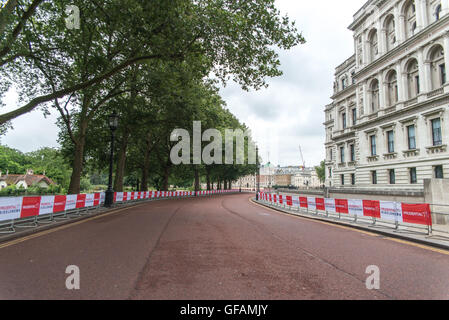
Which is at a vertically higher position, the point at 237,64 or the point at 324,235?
the point at 237,64

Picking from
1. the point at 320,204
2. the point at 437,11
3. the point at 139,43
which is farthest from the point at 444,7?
the point at 139,43

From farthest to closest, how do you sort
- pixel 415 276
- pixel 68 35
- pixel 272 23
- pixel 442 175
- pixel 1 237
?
pixel 442 175
pixel 68 35
pixel 272 23
pixel 1 237
pixel 415 276

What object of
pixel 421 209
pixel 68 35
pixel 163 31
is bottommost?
pixel 421 209

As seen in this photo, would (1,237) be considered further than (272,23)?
No

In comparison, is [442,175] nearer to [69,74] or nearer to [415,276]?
[415,276]

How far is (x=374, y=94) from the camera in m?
32.0

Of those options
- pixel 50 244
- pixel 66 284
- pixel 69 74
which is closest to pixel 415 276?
pixel 66 284

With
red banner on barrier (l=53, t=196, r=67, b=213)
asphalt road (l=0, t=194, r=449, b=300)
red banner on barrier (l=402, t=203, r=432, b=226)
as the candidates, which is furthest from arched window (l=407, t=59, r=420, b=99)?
red banner on barrier (l=53, t=196, r=67, b=213)

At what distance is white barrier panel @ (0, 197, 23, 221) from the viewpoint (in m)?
7.59

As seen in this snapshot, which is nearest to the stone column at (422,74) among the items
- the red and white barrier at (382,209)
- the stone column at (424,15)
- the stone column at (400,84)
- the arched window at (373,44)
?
the stone column at (400,84)

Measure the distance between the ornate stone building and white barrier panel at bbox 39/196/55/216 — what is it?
1107 inches

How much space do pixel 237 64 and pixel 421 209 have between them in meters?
10.3
